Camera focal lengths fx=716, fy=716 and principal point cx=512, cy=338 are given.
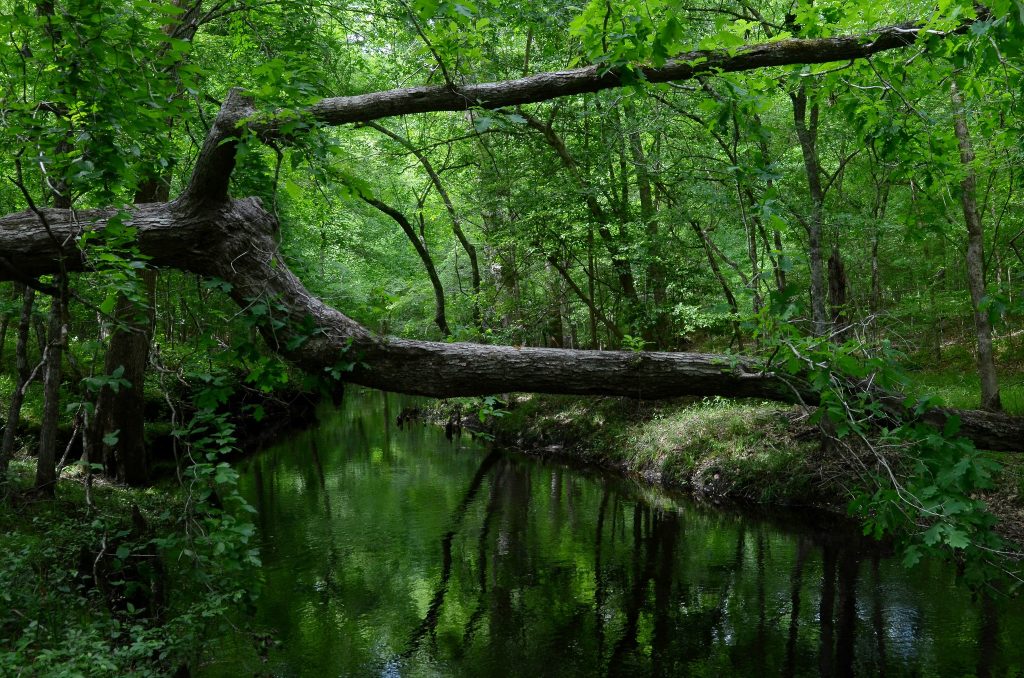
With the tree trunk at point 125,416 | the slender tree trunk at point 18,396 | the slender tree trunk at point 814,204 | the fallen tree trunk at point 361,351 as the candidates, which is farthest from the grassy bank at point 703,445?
the slender tree trunk at point 18,396

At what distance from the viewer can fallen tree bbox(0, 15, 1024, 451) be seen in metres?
3.77

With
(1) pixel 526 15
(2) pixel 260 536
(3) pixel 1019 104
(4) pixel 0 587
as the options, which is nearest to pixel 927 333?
(1) pixel 526 15

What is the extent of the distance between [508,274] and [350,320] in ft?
34.8

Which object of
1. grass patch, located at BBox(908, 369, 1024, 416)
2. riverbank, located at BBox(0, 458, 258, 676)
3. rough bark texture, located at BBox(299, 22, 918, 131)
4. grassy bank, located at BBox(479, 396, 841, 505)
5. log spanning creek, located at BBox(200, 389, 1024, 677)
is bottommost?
log spanning creek, located at BBox(200, 389, 1024, 677)

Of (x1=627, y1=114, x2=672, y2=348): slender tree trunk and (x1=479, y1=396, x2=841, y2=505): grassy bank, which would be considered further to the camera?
(x1=627, y1=114, x2=672, y2=348): slender tree trunk

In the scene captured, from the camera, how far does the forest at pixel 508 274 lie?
131 inches

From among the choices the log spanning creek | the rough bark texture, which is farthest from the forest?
the log spanning creek

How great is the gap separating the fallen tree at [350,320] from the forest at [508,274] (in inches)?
0.7

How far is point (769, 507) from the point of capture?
9.70 meters

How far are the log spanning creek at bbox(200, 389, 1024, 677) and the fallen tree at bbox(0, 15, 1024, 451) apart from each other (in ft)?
6.72

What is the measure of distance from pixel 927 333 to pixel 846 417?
1284 centimetres

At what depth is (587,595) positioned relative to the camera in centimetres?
712

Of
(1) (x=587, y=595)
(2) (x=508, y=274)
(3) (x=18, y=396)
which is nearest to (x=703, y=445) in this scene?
(1) (x=587, y=595)

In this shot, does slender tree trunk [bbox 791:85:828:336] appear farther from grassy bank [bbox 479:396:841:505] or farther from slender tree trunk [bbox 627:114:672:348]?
slender tree trunk [bbox 627:114:672:348]
